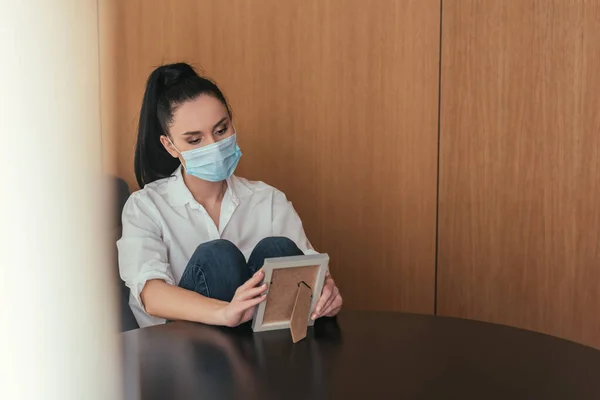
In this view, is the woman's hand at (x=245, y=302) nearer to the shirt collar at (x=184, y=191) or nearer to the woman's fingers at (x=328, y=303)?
the woman's fingers at (x=328, y=303)

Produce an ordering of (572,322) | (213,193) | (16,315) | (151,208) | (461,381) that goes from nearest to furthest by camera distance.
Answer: (16,315) < (461,381) < (151,208) < (213,193) < (572,322)

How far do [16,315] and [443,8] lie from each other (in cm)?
253

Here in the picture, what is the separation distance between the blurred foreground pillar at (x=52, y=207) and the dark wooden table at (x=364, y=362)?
0.67m

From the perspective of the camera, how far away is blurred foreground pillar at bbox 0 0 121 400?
153 mm

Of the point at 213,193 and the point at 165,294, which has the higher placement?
the point at 213,193

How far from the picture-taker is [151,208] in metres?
1.76

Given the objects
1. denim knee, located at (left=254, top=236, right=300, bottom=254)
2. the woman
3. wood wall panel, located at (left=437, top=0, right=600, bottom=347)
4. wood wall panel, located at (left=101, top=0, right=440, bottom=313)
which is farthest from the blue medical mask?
wood wall panel, located at (left=437, top=0, right=600, bottom=347)

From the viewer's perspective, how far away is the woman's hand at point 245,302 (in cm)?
127

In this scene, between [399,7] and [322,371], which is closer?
[322,371]

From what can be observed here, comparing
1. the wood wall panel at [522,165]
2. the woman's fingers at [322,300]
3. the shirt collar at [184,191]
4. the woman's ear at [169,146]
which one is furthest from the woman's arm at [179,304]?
the wood wall panel at [522,165]

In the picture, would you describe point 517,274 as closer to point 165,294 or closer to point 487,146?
point 487,146

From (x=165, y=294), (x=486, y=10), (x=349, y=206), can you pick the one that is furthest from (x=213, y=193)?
(x=486, y=10)

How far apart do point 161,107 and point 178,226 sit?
31 cm

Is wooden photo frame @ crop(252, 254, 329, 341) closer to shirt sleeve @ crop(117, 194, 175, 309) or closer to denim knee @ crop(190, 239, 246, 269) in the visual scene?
denim knee @ crop(190, 239, 246, 269)
